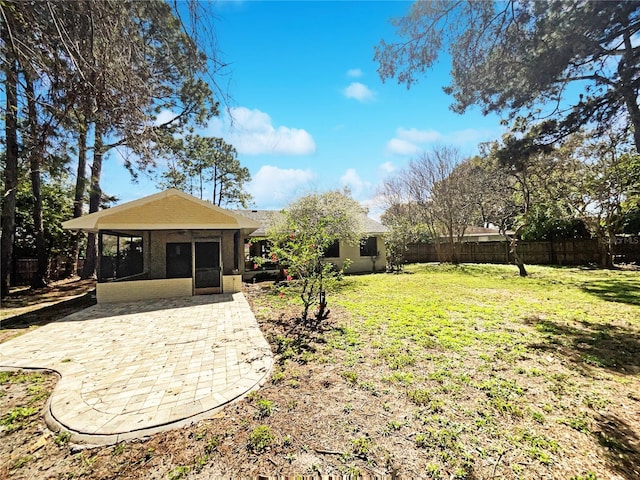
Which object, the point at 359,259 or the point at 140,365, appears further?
the point at 359,259

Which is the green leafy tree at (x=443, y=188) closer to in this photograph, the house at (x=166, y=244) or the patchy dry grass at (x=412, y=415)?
the patchy dry grass at (x=412, y=415)

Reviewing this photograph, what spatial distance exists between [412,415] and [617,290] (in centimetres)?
1161

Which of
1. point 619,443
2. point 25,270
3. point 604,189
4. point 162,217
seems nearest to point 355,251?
point 162,217

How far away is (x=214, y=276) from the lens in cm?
1112

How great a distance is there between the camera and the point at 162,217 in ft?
31.0

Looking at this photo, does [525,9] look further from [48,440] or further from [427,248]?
[427,248]

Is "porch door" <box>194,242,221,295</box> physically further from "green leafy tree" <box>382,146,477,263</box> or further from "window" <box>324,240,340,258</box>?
"green leafy tree" <box>382,146,477,263</box>

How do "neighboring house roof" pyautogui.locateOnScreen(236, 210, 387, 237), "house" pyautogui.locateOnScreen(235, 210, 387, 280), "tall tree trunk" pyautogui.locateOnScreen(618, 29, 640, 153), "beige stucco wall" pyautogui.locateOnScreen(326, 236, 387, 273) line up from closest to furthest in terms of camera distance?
"tall tree trunk" pyautogui.locateOnScreen(618, 29, 640, 153), "house" pyautogui.locateOnScreen(235, 210, 387, 280), "neighboring house roof" pyautogui.locateOnScreen(236, 210, 387, 237), "beige stucco wall" pyautogui.locateOnScreen(326, 236, 387, 273)

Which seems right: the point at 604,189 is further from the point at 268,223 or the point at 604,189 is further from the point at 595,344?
the point at 268,223

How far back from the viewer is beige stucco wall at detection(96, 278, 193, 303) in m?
9.16

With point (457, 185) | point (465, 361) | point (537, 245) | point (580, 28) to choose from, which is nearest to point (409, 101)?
point (580, 28)

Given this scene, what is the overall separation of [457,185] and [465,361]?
16.2 m

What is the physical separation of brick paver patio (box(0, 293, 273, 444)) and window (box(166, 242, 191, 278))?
4.53 metres

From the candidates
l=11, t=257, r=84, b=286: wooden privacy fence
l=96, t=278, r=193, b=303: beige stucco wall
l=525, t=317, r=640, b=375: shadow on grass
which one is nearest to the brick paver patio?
l=96, t=278, r=193, b=303: beige stucco wall
